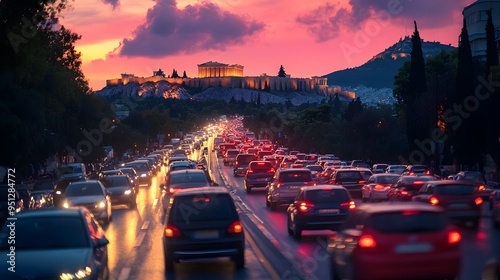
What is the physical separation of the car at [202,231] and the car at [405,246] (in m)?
3.93

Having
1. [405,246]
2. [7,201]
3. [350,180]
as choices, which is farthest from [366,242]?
[350,180]

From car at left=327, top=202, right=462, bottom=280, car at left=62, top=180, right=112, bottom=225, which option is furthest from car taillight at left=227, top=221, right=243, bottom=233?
car at left=62, top=180, right=112, bottom=225

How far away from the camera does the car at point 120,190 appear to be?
3606 centimetres

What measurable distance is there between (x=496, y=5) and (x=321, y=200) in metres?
91.9

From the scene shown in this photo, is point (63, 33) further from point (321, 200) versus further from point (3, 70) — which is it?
point (321, 200)

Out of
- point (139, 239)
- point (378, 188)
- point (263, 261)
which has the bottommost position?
point (139, 239)

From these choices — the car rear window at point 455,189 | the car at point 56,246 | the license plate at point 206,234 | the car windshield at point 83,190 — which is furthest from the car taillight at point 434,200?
the car at point 56,246

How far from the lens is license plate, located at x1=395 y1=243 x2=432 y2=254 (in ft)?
40.8

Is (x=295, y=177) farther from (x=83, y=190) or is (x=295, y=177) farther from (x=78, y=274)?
(x=78, y=274)

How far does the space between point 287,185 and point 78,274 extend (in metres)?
22.4

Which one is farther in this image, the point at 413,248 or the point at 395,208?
the point at 395,208

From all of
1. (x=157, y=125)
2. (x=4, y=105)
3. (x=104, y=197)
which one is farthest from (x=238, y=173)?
(x=157, y=125)

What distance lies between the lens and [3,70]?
29.2m

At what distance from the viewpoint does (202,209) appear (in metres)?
16.5
